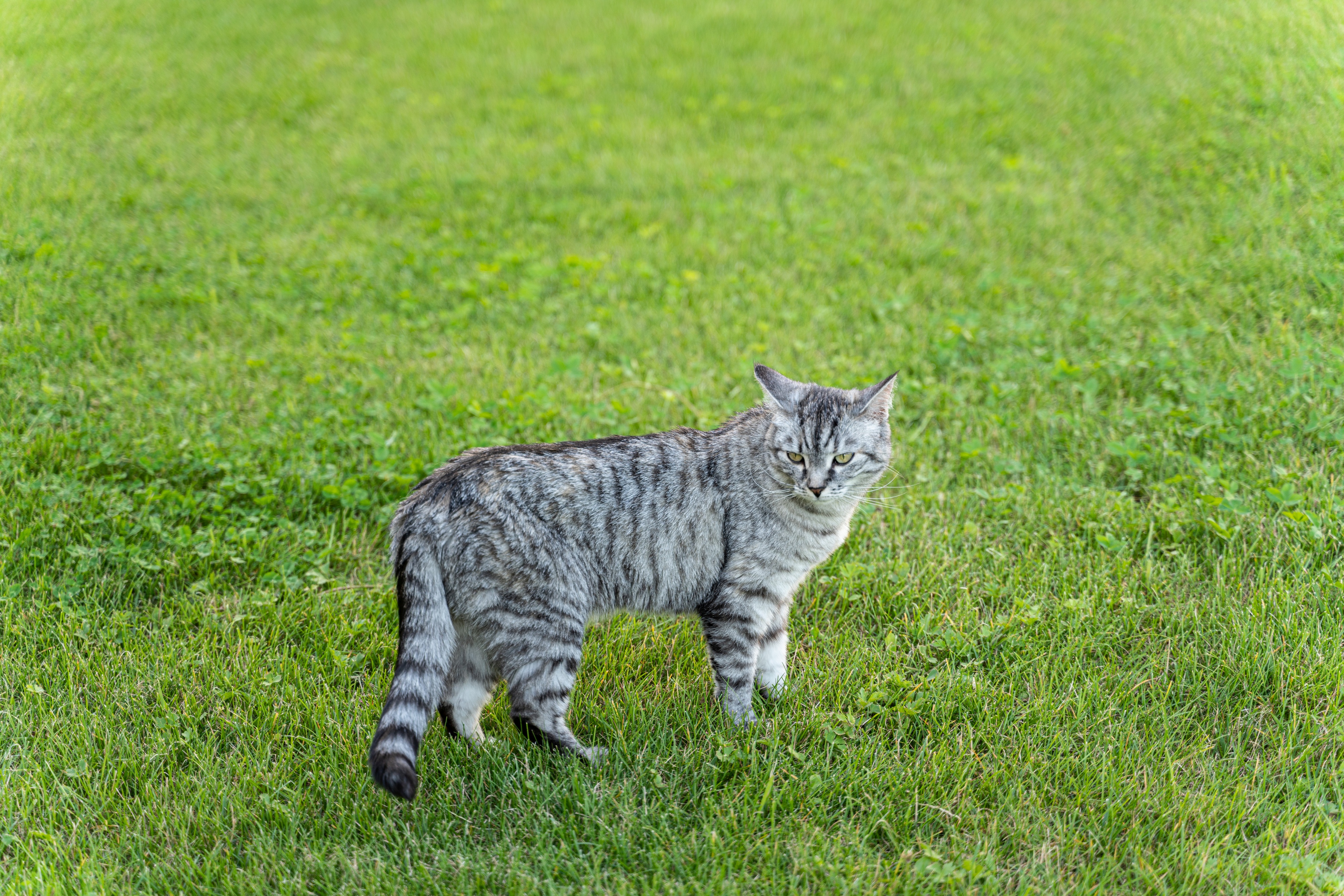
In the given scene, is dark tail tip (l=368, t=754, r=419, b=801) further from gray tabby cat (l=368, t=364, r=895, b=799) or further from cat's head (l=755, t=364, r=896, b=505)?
cat's head (l=755, t=364, r=896, b=505)

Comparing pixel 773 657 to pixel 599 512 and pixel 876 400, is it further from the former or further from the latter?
pixel 876 400

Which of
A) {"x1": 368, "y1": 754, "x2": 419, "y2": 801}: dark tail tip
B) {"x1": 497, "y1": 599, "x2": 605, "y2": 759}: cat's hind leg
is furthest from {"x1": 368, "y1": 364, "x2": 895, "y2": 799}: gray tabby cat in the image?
{"x1": 368, "y1": 754, "x2": 419, "y2": 801}: dark tail tip

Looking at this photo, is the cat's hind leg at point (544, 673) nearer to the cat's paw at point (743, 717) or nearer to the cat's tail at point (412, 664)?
the cat's tail at point (412, 664)

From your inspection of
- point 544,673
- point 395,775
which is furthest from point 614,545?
point 395,775

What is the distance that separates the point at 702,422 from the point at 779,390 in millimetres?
1787

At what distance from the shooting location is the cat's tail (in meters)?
3.31

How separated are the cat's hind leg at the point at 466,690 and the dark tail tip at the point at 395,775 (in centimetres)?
78

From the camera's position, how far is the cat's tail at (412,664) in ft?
10.8

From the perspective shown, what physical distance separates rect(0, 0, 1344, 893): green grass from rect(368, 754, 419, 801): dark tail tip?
1.41 ft

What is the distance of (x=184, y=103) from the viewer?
1141cm

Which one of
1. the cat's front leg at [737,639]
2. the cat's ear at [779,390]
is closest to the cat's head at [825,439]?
the cat's ear at [779,390]

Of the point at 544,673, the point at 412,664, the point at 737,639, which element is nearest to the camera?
the point at 412,664

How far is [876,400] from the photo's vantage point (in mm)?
4578

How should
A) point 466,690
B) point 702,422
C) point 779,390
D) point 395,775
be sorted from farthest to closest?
point 702,422 → point 779,390 → point 466,690 → point 395,775
